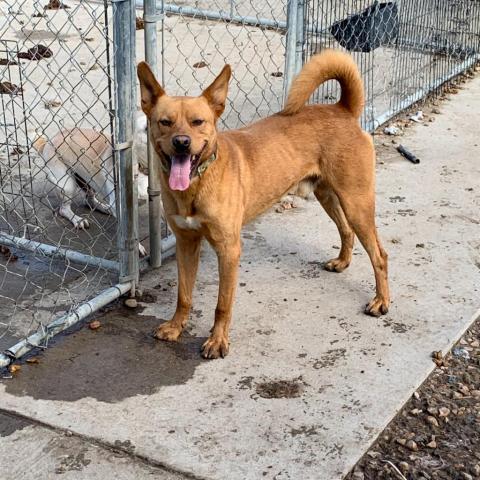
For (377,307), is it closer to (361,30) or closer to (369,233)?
(369,233)

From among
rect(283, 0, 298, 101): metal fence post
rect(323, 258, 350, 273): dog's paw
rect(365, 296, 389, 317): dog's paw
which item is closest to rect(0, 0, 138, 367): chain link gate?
rect(323, 258, 350, 273): dog's paw

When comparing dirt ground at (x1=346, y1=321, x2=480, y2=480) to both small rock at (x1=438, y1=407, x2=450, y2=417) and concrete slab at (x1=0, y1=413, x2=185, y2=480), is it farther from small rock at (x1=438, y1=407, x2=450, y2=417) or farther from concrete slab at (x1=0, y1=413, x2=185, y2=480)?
concrete slab at (x1=0, y1=413, x2=185, y2=480)

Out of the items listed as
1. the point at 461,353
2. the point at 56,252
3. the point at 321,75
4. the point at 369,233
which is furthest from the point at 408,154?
the point at 56,252

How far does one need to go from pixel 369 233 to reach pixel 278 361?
851mm

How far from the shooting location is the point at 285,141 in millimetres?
3838

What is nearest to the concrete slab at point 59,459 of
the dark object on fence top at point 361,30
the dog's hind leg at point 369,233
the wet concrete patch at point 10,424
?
the wet concrete patch at point 10,424

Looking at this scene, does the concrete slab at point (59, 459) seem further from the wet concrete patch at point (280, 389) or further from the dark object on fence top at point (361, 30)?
the dark object on fence top at point (361, 30)

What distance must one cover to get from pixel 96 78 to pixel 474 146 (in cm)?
338

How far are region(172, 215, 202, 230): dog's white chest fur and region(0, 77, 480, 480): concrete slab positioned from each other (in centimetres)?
53

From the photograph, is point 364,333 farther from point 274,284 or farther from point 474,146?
point 474,146

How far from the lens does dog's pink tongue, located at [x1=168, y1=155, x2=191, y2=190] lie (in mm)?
3238

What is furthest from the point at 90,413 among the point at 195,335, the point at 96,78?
the point at 96,78

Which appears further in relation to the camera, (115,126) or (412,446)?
(115,126)

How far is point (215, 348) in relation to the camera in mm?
3543
